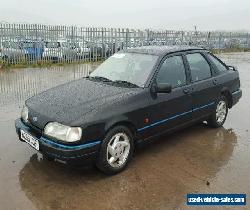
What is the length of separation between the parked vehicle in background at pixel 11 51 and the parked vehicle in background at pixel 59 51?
1.26m

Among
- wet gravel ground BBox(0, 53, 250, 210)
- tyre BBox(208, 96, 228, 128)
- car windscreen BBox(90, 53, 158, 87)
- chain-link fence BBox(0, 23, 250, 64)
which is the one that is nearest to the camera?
wet gravel ground BBox(0, 53, 250, 210)

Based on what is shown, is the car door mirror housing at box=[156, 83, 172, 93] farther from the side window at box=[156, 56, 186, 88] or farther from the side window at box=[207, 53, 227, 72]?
the side window at box=[207, 53, 227, 72]

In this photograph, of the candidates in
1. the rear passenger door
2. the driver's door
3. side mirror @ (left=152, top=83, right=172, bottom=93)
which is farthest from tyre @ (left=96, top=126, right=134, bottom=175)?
the rear passenger door

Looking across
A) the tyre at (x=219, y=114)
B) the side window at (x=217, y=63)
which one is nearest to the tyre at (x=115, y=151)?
the tyre at (x=219, y=114)

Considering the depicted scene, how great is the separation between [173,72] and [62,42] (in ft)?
40.8

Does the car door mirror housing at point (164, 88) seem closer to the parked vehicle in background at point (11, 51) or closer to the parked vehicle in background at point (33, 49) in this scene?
the parked vehicle in background at point (11, 51)

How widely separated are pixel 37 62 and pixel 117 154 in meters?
12.4

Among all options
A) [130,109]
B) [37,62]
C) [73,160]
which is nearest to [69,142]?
[73,160]

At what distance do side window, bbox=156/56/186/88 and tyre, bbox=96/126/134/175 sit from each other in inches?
41.8

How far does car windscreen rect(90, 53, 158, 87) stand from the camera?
4953 mm

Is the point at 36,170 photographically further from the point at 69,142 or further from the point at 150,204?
the point at 150,204

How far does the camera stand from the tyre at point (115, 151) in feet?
13.6

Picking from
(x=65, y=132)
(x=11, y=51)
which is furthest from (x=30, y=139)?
(x=11, y=51)

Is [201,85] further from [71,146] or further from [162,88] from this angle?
[71,146]
